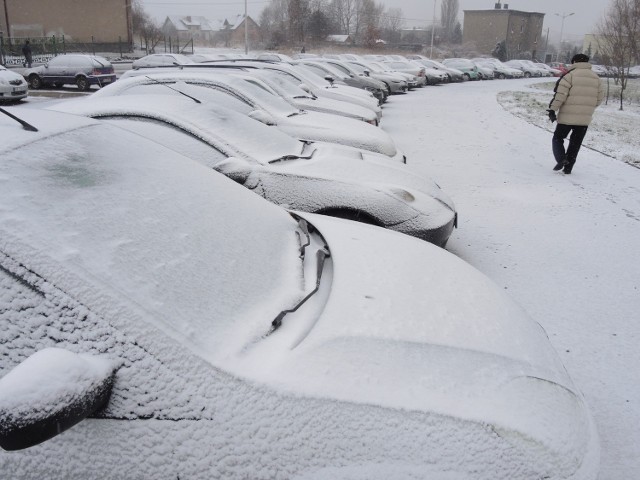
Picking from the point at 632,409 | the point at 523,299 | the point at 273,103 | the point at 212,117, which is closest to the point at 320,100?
the point at 273,103

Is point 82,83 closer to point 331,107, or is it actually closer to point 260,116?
point 331,107

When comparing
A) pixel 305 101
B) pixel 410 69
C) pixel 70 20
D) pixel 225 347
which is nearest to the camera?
pixel 225 347

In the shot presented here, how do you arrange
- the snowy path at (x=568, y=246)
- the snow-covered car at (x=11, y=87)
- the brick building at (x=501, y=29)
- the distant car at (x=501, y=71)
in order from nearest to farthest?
the snowy path at (x=568, y=246)
the snow-covered car at (x=11, y=87)
the distant car at (x=501, y=71)
the brick building at (x=501, y=29)

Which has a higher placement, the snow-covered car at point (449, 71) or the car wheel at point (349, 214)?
the snow-covered car at point (449, 71)

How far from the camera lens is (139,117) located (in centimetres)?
418

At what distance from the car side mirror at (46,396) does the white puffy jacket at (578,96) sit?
7968mm

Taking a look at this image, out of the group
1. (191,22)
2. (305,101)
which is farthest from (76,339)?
(191,22)

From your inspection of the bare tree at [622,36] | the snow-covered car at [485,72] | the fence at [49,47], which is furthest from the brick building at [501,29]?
the bare tree at [622,36]

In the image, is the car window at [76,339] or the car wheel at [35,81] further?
the car wheel at [35,81]

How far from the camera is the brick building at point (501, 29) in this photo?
252 ft

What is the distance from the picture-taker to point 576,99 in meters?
7.86

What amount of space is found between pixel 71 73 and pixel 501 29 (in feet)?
235

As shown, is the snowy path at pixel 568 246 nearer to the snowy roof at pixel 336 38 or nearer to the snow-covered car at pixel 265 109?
the snow-covered car at pixel 265 109

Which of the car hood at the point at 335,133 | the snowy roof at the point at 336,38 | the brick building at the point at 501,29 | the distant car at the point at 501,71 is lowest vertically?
the car hood at the point at 335,133
